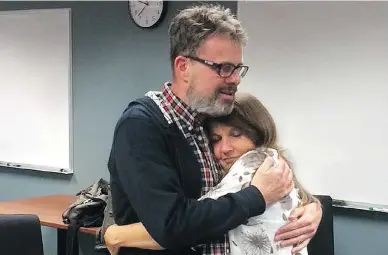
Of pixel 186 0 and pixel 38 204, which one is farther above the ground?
pixel 186 0

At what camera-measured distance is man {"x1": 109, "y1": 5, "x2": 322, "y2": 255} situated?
140 cm

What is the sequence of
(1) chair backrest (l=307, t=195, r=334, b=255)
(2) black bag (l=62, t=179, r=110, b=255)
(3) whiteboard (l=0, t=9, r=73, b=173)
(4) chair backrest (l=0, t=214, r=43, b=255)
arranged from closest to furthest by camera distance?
(4) chair backrest (l=0, t=214, r=43, b=255) → (1) chair backrest (l=307, t=195, r=334, b=255) → (2) black bag (l=62, t=179, r=110, b=255) → (3) whiteboard (l=0, t=9, r=73, b=173)

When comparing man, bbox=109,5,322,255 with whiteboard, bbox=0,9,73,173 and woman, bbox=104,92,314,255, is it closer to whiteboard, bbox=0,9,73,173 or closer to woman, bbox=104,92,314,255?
woman, bbox=104,92,314,255

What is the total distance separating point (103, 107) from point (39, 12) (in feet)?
2.94

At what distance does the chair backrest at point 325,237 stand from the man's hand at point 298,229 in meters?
1.16

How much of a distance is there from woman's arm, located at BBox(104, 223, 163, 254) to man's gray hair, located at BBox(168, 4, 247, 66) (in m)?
0.50

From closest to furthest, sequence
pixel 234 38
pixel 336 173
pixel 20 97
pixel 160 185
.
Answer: pixel 160 185 < pixel 234 38 < pixel 336 173 < pixel 20 97

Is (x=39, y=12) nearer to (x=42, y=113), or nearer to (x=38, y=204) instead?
(x=42, y=113)

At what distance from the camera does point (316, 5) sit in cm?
304

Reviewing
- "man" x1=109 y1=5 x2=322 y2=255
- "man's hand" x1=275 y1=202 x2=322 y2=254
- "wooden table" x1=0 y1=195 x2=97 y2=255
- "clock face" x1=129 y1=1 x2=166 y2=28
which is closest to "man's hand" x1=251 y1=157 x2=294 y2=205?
"man" x1=109 y1=5 x2=322 y2=255

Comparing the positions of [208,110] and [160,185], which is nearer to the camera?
[160,185]

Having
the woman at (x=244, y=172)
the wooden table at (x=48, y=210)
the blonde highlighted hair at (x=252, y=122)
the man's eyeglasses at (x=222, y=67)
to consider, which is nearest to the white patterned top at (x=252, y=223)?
the woman at (x=244, y=172)

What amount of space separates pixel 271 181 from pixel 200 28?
0.46 meters

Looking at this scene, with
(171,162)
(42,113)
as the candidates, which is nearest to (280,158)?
(171,162)
